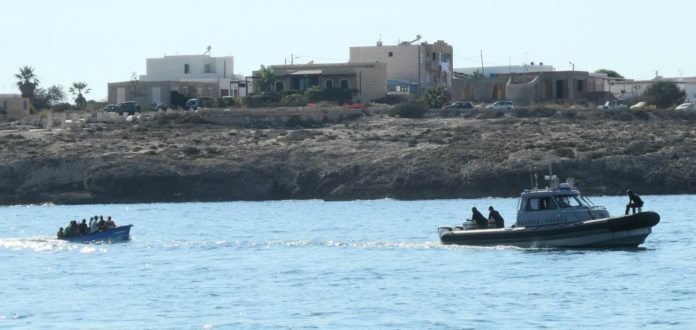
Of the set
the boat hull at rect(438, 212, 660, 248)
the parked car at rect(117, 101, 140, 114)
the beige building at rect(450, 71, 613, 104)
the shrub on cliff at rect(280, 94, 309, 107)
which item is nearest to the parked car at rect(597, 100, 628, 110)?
the beige building at rect(450, 71, 613, 104)

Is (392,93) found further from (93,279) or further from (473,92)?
(93,279)

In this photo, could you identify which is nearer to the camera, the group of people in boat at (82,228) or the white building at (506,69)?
the group of people in boat at (82,228)

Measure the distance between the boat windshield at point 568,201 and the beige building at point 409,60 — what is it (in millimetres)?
99477

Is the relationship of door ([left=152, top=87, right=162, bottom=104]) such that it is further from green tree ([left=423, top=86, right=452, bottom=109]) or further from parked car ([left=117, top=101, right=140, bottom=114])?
green tree ([left=423, top=86, right=452, bottom=109])

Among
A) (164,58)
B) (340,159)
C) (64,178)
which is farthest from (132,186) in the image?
Result: (164,58)

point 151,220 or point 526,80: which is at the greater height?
A: point 526,80

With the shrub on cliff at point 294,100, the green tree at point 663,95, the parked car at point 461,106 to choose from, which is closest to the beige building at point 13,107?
the shrub on cliff at point 294,100

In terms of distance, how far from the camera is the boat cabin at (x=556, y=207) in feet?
192

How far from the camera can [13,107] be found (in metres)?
154

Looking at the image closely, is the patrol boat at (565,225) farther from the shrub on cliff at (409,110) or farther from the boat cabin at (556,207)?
the shrub on cliff at (409,110)

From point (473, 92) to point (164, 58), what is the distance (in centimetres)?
3587

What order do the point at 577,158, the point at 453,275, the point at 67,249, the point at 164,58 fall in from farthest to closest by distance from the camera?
the point at 164,58 → the point at 577,158 → the point at 67,249 → the point at 453,275

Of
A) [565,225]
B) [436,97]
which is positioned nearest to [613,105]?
[436,97]

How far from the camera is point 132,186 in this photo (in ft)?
383
